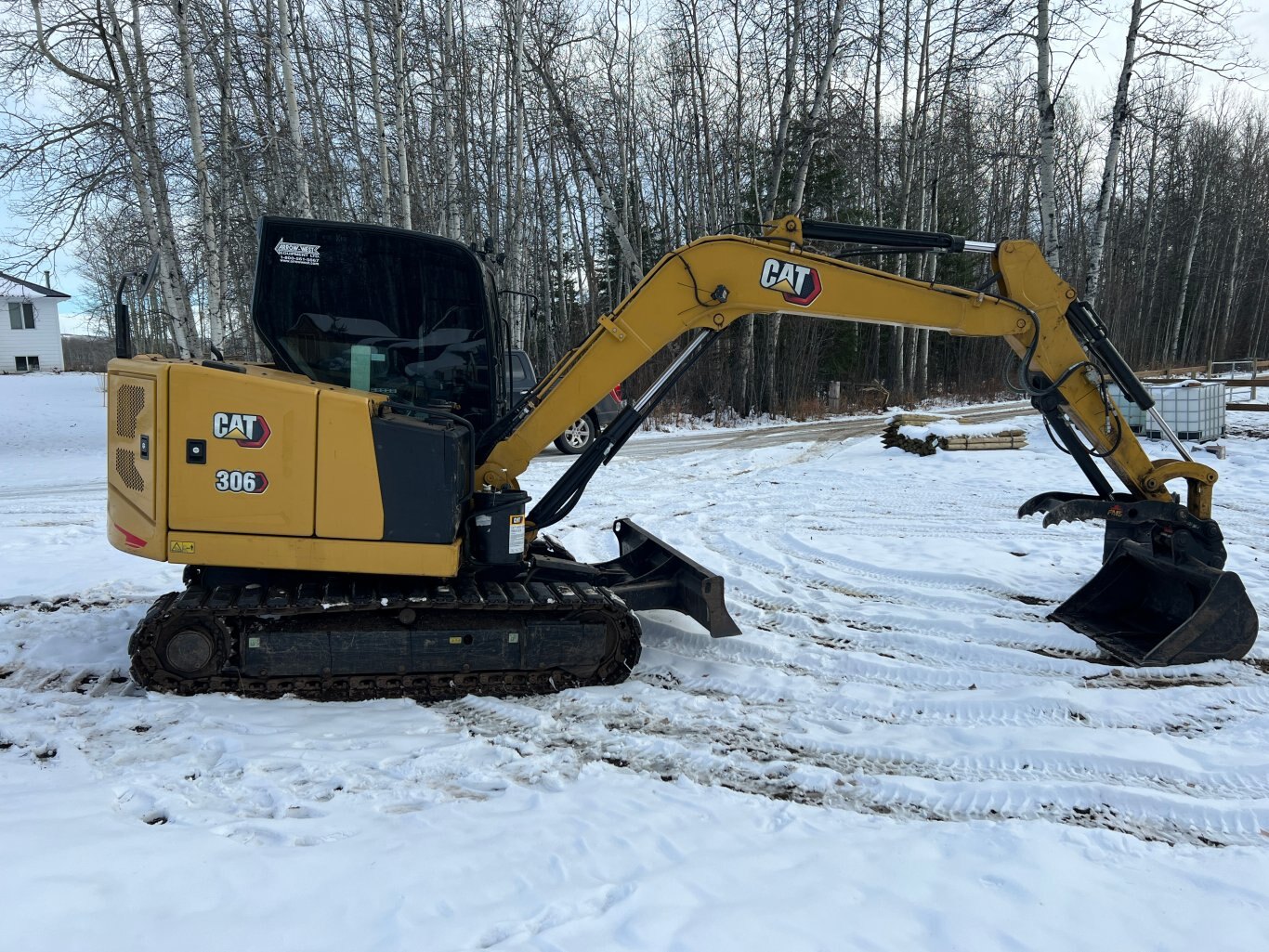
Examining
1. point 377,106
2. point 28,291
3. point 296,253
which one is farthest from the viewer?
point 28,291

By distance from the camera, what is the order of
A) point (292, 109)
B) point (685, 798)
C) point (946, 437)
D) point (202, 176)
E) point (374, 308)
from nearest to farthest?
point (685, 798) < point (374, 308) < point (946, 437) < point (202, 176) < point (292, 109)

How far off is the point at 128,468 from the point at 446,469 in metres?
1.76

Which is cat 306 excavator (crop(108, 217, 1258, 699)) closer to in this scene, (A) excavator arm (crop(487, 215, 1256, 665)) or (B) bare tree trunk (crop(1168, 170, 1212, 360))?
(A) excavator arm (crop(487, 215, 1256, 665))

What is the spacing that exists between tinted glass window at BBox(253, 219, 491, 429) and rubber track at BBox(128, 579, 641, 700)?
119cm

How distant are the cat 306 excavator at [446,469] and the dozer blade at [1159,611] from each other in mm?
17

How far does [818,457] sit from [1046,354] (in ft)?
29.2

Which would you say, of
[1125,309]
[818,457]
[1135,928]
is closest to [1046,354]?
[1135,928]

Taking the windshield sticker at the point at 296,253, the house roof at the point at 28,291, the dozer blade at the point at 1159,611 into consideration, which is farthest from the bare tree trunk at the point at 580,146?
the house roof at the point at 28,291

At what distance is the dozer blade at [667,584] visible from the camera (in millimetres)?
4977

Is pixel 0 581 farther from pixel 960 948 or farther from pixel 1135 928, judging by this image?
pixel 1135 928

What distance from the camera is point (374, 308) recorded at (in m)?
4.78

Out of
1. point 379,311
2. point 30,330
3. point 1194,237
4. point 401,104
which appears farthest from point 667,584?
point 30,330

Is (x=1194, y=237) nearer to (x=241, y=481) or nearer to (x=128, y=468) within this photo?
(x=241, y=481)

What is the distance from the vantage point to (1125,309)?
147ft
